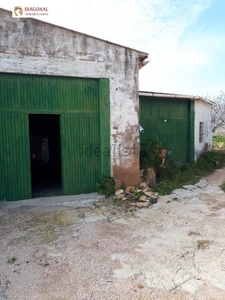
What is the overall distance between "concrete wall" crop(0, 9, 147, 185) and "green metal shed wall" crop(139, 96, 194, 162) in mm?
2521

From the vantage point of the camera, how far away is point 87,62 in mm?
6199

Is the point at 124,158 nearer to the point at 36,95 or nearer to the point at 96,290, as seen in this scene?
the point at 36,95

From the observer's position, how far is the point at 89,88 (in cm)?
634

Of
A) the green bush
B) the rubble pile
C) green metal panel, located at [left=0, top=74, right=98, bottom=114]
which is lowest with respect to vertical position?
the rubble pile

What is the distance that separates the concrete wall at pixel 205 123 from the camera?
1089 centimetres

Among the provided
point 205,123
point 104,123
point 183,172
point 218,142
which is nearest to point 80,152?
point 104,123

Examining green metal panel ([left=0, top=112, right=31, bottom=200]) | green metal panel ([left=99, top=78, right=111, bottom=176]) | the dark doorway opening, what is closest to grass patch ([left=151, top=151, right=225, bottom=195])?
green metal panel ([left=99, top=78, right=111, bottom=176])

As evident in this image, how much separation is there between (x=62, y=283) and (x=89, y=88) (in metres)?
4.71

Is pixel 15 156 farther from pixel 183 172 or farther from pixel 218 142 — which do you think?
pixel 218 142

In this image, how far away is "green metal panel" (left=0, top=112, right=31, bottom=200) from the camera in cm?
573

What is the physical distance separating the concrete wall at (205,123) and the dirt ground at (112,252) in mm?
5729

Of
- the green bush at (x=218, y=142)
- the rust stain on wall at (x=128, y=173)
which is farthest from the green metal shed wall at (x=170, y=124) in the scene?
the green bush at (x=218, y=142)

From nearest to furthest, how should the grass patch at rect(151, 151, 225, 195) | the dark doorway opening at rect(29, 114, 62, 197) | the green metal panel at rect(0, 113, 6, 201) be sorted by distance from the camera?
the green metal panel at rect(0, 113, 6, 201) → the grass patch at rect(151, 151, 225, 195) → the dark doorway opening at rect(29, 114, 62, 197)

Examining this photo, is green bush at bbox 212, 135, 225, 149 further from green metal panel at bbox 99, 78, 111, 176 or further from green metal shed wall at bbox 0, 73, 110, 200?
green metal shed wall at bbox 0, 73, 110, 200
